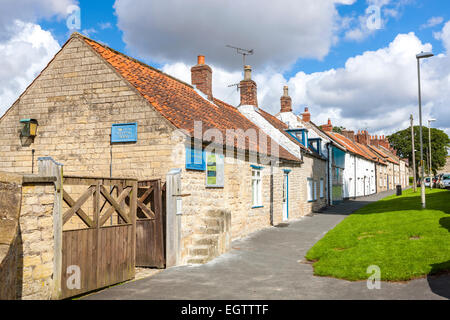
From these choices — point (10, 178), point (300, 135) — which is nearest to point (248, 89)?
point (300, 135)

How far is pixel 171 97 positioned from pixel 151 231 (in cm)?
563

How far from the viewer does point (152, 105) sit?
465 inches

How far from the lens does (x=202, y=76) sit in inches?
776

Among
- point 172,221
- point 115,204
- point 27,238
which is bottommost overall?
point 172,221

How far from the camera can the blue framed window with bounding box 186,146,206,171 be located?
11.7 m

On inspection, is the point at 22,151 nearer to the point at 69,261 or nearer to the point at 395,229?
the point at 69,261

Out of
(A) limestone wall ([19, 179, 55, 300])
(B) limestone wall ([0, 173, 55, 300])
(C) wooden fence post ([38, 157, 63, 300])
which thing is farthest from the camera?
Result: (C) wooden fence post ([38, 157, 63, 300])

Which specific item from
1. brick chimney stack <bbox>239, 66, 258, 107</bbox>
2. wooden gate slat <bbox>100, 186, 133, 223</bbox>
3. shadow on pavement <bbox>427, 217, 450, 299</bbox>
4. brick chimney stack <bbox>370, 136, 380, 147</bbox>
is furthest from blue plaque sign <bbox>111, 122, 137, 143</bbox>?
brick chimney stack <bbox>370, 136, 380, 147</bbox>

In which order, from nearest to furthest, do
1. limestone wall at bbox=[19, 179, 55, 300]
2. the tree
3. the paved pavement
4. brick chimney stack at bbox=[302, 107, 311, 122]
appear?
limestone wall at bbox=[19, 179, 55, 300] < the paved pavement < brick chimney stack at bbox=[302, 107, 311, 122] < the tree

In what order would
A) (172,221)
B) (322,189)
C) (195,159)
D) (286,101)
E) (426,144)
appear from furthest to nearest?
(426,144) → (286,101) → (322,189) → (195,159) → (172,221)

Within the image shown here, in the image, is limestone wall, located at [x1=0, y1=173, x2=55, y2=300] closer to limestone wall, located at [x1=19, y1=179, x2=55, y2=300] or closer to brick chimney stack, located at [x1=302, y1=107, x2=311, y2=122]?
limestone wall, located at [x1=19, y1=179, x2=55, y2=300]

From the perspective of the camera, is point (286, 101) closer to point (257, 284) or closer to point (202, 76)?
point (202, 76)

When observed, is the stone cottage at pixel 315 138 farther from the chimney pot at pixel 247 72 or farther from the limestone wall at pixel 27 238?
the limestone wall at pixel 27 238

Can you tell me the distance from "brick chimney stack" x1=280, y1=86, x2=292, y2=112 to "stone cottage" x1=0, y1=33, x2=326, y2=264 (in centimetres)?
1542
